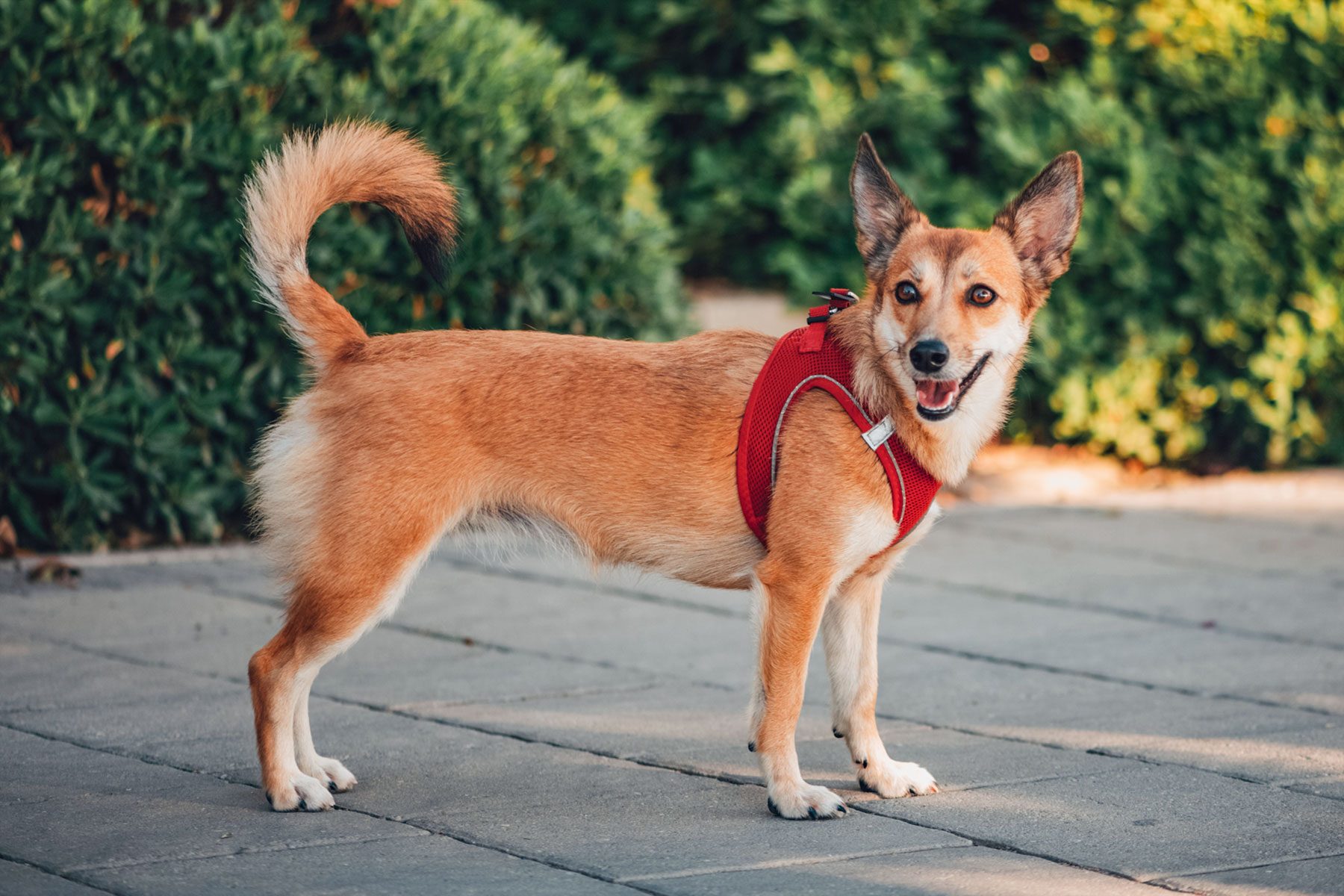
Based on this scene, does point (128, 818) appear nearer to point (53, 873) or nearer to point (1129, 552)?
point (53, 873)

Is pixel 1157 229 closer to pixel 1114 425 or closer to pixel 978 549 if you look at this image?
pixel 1114 425

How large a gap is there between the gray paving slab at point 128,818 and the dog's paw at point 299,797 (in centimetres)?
4

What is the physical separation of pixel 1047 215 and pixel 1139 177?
546cm

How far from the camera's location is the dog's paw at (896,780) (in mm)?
4707

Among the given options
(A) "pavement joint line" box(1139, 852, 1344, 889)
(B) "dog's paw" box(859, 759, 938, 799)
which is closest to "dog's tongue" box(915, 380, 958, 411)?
(B) "dog's paw" box(859, 759, 938, 799)

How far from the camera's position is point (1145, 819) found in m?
4.41

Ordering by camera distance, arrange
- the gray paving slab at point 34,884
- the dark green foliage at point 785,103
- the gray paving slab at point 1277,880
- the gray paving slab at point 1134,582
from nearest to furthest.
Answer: the gray paving slab at point 34,884 < the gray paving slab at point 1277,880 < the gray paving slab at point 1134,582 < the dark green foliage at point 785,103

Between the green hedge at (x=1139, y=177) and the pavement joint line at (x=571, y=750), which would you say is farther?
the green hedge at (x=1139, y=177)

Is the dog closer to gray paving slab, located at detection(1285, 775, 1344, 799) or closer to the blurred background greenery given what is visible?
gray paving slab, located at detection(1285, 775, 1344, 799)

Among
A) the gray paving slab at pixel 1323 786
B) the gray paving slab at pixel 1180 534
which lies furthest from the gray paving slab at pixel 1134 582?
the gray paving slab at pixel 1323 786

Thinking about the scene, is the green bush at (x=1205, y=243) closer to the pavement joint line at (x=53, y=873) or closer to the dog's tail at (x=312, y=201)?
the dog's tail at (x=312, y=201)

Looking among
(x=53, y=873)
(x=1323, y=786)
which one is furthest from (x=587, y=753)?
(x=1323, y=786)

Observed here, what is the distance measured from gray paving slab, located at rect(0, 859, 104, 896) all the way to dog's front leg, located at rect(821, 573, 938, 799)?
2.22 metres

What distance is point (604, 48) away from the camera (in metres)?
12.7
